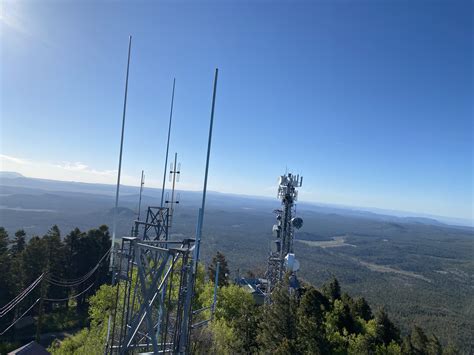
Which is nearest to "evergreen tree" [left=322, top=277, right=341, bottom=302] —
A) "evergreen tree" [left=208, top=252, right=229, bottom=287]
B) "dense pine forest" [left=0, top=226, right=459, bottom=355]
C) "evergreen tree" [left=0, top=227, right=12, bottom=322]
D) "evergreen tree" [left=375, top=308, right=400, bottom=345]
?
"dense pine forest" [left=0, top=226, right=459, bottom=355]

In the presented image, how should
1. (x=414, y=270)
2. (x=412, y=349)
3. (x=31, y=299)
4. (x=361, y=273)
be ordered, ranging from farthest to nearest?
(x=414, y=270), (x=361, y=273), (x=31, y=299), (x=412, y=349)

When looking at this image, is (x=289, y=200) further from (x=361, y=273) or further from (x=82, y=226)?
(x=82, y=226)

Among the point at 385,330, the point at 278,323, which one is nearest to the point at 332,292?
the point at 385,330

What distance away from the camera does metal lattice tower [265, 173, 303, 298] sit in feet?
79.3

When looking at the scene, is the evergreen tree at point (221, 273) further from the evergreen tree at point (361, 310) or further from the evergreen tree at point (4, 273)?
the evergreen tree at point (4, 273)

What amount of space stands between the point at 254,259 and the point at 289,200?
344ft

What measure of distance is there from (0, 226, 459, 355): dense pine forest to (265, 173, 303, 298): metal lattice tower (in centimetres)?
Result: 188

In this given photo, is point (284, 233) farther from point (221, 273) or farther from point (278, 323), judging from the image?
point (221, 273)

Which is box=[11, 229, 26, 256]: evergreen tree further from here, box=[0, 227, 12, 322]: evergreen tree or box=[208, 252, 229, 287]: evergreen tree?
box=[208, 252, 229, 287]: evergreen tree

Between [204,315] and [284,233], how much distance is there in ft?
25.6

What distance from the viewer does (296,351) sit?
18.5m

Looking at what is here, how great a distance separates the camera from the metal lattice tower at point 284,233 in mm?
24172

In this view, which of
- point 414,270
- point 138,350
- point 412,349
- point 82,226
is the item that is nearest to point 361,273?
point 414,270

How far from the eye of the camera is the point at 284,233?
2453cm
